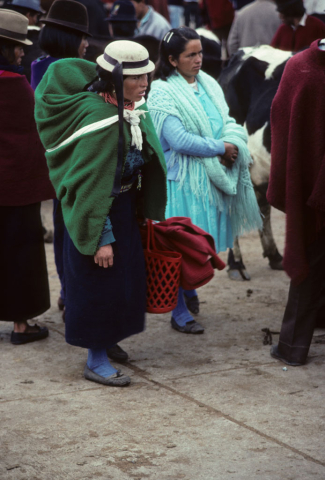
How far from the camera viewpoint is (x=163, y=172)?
13.3 feet

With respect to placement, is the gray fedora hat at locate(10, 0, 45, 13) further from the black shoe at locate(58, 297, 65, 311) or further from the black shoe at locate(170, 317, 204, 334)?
the black shoe at locate(170, 317, 204, 334)

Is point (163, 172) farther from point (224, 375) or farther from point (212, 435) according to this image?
point (212, 435)

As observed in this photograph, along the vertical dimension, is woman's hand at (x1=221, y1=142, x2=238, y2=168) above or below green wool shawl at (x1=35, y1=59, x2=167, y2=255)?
below

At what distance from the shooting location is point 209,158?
16.1 ft

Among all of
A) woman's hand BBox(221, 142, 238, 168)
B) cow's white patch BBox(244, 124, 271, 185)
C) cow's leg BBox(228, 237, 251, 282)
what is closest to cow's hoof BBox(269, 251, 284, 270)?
cow's leg BBox(228, 237, 251, 282)

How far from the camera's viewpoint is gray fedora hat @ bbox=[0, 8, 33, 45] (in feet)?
14.4

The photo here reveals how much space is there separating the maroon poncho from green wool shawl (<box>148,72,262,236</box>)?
871mm

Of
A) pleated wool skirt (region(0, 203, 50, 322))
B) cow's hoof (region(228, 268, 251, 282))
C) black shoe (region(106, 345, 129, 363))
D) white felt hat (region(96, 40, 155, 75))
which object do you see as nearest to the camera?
white felt hat (region(96, 40, 155, 75))

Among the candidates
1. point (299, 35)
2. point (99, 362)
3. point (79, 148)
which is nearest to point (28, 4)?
point (299, 35)

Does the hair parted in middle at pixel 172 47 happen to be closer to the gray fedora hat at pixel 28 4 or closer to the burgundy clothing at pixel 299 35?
the burgundy clothing at pixel 299 35

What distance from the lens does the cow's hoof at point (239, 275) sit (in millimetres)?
6199

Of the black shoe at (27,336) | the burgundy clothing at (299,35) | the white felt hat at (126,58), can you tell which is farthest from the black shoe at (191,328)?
the burgundy clothing at (299,35)

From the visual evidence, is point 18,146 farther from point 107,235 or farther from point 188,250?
point 188,250

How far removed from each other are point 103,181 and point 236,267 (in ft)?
9.32
